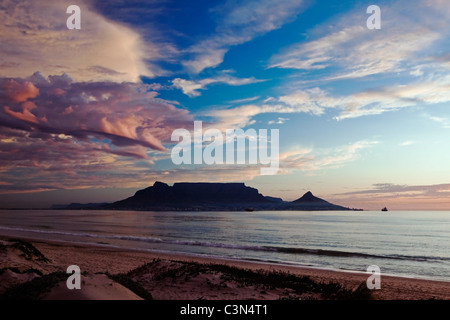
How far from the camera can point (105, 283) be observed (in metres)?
8.27

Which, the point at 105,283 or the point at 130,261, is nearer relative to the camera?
the point at 105,283

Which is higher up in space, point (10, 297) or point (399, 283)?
point (10, 297)

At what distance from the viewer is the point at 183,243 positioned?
1537 inches

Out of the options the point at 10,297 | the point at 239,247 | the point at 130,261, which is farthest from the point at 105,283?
the point at 239,247

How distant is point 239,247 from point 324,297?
24.4 metres

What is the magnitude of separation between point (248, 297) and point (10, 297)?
7485 millimetres
